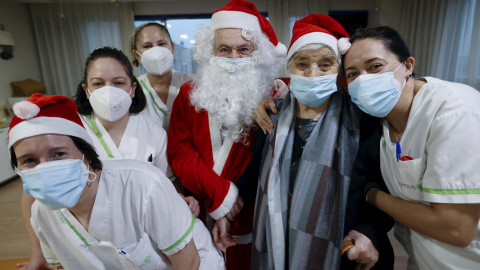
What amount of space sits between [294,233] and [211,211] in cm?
47

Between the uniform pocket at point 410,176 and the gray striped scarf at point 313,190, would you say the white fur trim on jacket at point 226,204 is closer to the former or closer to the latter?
the gray striped scarf at point 313,190

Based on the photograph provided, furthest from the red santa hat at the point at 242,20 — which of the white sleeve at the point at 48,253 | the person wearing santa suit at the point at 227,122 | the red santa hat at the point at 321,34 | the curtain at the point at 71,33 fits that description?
the curtain at the point at 71,33

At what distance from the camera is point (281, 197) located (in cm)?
112

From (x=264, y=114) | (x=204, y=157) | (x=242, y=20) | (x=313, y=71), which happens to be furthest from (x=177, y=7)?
(x=313, y=71)

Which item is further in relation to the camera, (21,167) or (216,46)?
(216,46)

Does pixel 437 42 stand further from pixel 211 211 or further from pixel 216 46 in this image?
pixel 211 211

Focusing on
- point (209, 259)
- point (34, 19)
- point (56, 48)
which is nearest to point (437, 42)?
point (209, 259)

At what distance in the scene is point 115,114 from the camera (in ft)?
4.31

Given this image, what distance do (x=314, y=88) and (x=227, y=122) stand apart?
0.51 meters

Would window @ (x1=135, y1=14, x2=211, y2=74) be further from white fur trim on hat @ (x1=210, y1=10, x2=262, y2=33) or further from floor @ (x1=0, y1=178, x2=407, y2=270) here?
white fur trim on hat @ (x1=210, y1=10, x2=262, y2=33)

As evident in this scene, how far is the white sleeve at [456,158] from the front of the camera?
76 cm

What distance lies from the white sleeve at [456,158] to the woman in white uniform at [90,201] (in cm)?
90

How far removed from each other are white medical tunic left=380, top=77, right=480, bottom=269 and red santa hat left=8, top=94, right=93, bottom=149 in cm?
117

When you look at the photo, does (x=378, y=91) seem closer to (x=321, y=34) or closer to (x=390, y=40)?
(x=390, y=40)
